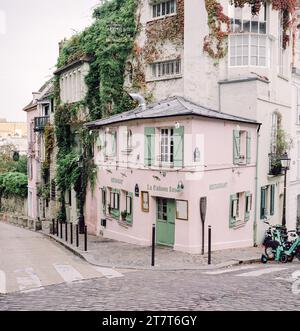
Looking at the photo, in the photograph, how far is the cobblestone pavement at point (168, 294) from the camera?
8633mm

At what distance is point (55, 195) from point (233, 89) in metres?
14.8

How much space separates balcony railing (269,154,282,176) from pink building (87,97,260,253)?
134cm

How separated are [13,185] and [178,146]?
29643 mm

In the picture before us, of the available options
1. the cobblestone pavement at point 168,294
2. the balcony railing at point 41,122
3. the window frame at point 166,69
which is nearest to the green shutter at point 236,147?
the window frame at point 166,69

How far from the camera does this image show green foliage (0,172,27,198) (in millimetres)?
42662

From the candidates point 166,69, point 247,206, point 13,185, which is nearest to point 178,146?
point 247,206

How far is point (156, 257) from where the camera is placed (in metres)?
16.2

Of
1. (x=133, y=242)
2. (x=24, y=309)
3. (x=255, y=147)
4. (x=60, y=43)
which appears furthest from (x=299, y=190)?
(x=24, y=309)

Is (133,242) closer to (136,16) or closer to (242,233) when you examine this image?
(242,233)

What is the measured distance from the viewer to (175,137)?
1727cm

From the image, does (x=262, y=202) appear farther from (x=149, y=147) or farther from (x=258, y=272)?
(x=258, y=272)

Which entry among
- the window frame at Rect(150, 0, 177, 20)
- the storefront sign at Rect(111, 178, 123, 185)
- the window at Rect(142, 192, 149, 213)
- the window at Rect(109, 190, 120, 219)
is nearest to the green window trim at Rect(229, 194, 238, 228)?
the window at Rect(142, 192, 149, 213)

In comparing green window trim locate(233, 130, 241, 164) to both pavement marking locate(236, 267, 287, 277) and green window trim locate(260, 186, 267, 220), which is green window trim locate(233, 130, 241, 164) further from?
pavement marking locate(236, 267, 287, 277)

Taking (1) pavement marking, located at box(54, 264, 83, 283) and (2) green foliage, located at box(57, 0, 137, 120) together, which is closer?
(1) pavement marking, located at box(54, 264, 83, 283)
